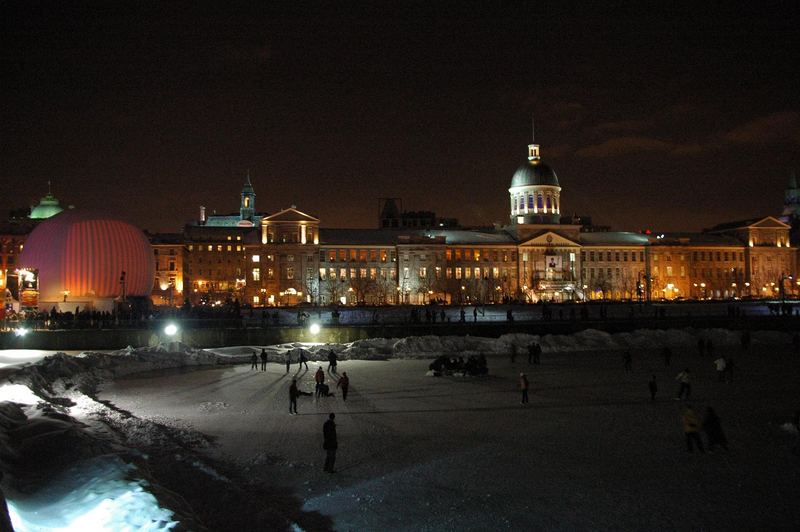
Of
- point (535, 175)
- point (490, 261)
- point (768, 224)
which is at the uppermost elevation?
point (535, 175)

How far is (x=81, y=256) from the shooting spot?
171ft

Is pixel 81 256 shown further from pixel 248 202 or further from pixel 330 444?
pixel 248 202

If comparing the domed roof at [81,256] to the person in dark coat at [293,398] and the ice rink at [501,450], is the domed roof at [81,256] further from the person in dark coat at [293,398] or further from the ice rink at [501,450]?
the person in dark coat at [293,398]

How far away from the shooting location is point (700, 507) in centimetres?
1316

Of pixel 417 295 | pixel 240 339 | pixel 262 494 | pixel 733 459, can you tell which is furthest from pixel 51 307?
pixel 417 295

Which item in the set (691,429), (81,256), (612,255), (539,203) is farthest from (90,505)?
(612,255)

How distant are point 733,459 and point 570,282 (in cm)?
8938

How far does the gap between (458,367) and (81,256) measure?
3309 cm

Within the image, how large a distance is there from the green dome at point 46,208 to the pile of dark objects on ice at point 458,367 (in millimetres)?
128247

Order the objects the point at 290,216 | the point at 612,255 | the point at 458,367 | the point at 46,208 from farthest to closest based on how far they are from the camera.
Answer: the point at 46,208 → the point at 612,255 → the point at 290,216 → the point at 458,367

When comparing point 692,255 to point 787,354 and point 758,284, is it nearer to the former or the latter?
point 758,284

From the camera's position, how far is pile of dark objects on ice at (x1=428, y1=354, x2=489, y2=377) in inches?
1259

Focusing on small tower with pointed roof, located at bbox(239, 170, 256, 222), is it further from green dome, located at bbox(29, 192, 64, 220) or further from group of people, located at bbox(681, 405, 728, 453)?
group of people, located at bbox(681, 405, 728, 453)

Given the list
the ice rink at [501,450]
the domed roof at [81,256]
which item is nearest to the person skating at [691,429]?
the ice rink at [501,450]
